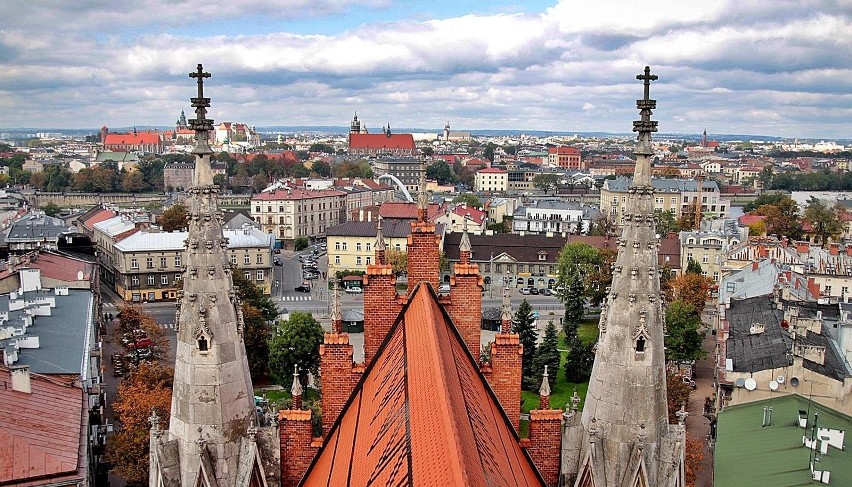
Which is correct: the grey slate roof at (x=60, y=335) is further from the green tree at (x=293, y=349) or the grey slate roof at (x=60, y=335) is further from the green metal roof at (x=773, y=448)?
the green metal roof at (x=773, y=448)

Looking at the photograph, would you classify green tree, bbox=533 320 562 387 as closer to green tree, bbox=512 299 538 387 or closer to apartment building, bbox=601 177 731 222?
green tree, bbox=512 299 538 387

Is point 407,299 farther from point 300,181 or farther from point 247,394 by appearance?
point 300,181

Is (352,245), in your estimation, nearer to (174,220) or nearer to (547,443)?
(174,220)

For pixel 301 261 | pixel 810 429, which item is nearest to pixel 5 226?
pixel 301 261

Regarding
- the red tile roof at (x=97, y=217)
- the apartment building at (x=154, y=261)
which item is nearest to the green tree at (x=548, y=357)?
the apartment building at (x=154, y=261)

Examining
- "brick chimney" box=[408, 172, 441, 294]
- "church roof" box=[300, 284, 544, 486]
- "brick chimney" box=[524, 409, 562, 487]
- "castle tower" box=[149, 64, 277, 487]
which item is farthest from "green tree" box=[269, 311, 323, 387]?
"castle tower" box=[149, 64, 277, 487]
